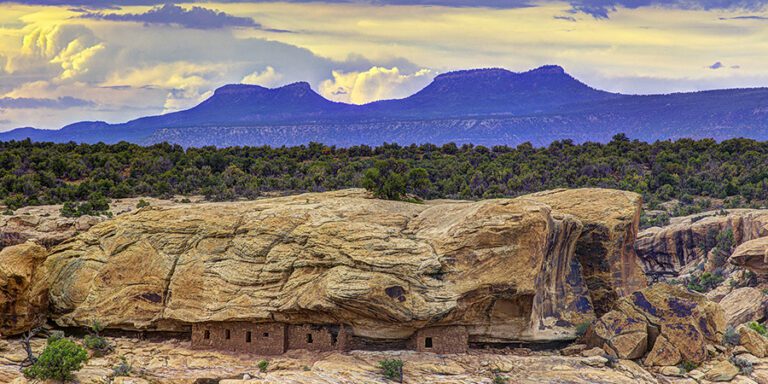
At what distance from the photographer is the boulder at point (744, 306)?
39.4 m

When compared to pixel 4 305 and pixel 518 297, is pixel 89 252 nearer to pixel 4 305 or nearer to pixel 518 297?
pixel 4 305

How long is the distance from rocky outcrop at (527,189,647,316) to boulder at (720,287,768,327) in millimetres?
7281

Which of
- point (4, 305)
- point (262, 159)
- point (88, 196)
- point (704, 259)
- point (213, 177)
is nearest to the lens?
point (4, 305)

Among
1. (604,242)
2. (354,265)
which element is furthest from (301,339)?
(604,242)

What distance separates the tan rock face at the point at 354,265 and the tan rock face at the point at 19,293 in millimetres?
580

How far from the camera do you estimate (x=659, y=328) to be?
31.6m

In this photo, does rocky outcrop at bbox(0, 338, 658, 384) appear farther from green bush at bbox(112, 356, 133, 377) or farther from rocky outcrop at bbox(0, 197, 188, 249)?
rocky outcrop at bbox(0, 197, 188, 249)

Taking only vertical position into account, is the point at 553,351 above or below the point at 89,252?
below

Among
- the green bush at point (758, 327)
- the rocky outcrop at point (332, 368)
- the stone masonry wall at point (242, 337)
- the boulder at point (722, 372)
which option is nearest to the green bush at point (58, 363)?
the rocky outcrop at point (332, 368)

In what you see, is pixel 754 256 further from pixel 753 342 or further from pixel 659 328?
pixel 659 328

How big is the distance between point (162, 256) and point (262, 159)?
4115 cm

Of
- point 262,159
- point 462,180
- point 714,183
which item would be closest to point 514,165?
point 462,180

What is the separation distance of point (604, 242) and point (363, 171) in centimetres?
3529

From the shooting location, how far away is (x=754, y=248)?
4144 cm
